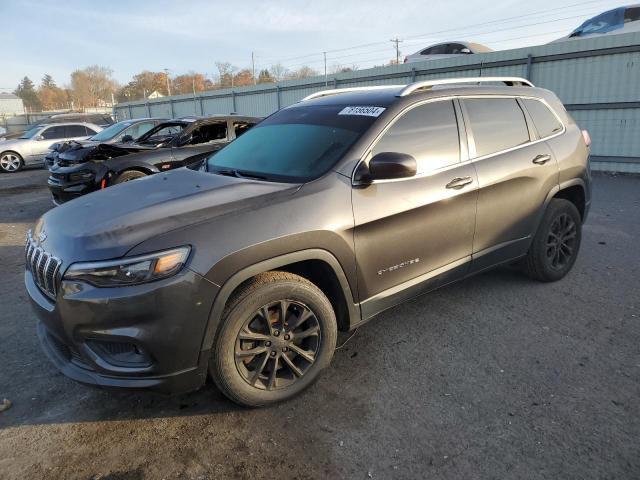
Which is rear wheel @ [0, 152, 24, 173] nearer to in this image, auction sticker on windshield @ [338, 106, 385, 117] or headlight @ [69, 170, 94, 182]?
headlight @ [69, 170, 94, 182]

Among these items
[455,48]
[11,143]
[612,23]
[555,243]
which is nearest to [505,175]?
[555,243]

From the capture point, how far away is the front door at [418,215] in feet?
9.43

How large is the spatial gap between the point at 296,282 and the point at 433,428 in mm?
1107

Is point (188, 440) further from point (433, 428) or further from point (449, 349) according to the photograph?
point (449, 349)

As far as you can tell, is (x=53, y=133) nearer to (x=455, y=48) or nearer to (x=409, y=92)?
(x=455, y=48)

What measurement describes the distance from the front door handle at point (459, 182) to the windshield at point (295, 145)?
2.42 feet

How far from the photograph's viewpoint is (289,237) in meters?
2.52

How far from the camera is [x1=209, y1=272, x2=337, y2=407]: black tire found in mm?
2449

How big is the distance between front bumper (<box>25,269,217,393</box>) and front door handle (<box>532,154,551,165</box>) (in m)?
3.03

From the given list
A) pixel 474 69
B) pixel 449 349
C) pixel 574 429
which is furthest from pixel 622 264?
pixel 474 69

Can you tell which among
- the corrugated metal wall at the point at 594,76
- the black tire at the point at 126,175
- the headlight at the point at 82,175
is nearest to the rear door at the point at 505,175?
the black tire at the point at 126,175

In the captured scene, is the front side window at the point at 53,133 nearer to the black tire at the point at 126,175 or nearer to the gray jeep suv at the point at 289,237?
the black tire at the point at 126,175

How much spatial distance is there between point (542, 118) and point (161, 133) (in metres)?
7.44

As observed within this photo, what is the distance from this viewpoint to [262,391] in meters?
2.63
